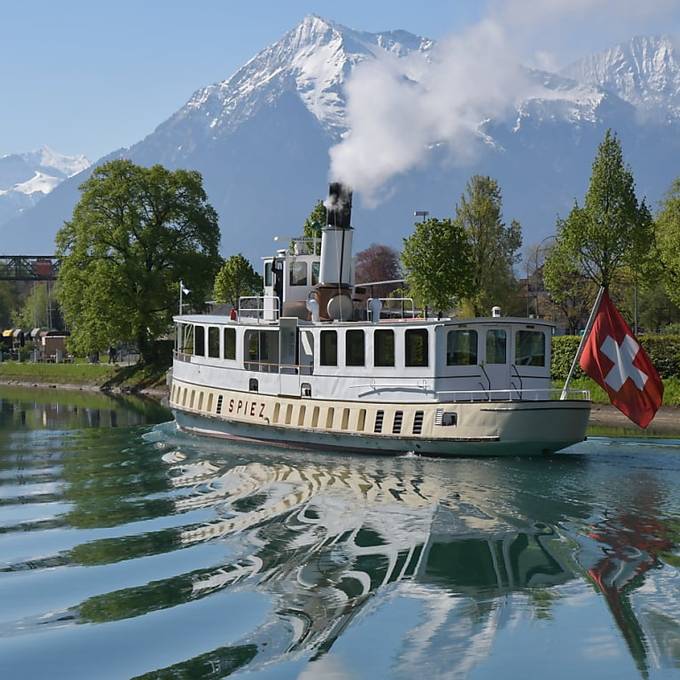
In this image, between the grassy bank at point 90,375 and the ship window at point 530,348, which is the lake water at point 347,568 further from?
the grassy bank at point 90,375

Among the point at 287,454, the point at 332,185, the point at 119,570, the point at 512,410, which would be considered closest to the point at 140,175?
the point at 332,185

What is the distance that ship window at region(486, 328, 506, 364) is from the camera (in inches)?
1187

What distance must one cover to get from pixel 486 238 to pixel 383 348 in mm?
35847

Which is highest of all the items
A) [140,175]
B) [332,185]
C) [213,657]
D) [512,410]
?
[140,175]

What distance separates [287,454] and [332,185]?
9.32 m

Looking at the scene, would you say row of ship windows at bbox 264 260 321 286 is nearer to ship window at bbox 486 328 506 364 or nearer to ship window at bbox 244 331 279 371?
ship window at bbox 244 331 279 371

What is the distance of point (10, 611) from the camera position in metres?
15.7

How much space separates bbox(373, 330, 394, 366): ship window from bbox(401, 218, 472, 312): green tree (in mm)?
23098

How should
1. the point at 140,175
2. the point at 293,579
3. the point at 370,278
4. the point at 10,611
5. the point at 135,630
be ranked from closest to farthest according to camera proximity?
1. the point at 135,630
2. the point at 10,611
3. the point at 293,579
4. the point at 140,175
5. the point at 370,278

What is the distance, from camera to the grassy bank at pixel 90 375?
237ft

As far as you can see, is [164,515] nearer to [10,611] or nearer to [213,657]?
[10,611]

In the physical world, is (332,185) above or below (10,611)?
above

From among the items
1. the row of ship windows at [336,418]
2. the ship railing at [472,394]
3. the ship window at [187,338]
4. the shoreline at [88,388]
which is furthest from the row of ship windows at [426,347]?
the shoreline at [88,388]

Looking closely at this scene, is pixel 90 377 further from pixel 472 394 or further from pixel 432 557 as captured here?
pixel 432 557
